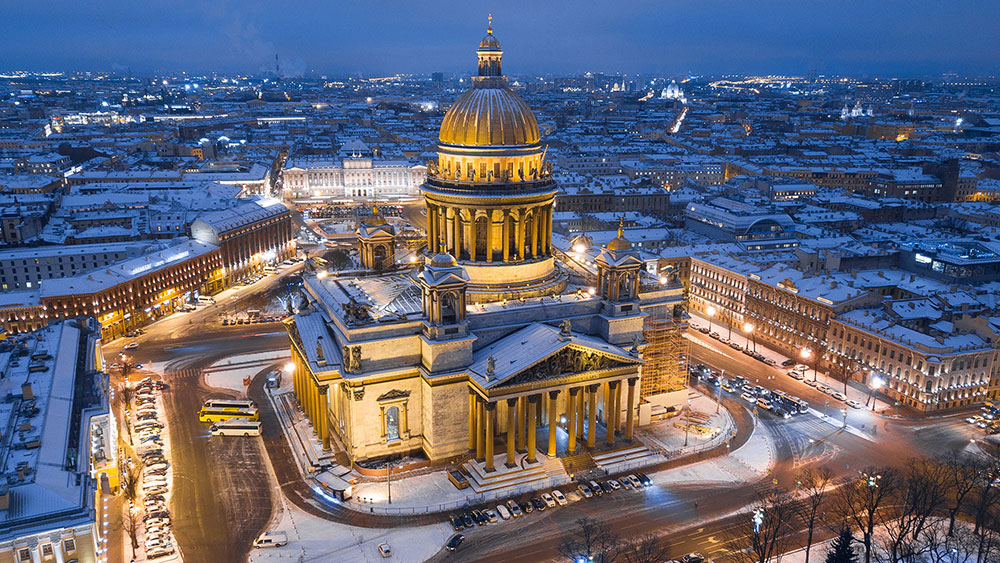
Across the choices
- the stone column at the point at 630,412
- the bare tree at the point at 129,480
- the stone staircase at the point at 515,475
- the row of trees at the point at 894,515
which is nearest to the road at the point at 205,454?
the bare tree at the point at 129,480

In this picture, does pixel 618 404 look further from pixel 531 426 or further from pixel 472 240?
pixel 472 240

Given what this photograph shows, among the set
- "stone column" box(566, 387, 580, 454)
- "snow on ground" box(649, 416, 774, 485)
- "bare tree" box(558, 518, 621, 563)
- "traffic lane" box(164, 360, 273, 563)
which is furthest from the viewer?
"stone column" box(566, 387, 580, 454)

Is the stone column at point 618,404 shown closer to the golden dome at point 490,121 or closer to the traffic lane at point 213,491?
the golden dome at point 490,121

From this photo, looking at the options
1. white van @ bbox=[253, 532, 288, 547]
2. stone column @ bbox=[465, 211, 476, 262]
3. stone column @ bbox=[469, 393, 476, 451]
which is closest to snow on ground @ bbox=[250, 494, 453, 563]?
white van @ bbox=[253, 532, 288, 547]

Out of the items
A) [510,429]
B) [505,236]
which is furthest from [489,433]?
[505,236]

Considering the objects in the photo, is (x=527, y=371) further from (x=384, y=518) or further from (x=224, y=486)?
(x=224, y=486)

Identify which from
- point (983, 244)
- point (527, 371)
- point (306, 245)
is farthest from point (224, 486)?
point (983, 244)

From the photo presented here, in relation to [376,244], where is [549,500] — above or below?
below

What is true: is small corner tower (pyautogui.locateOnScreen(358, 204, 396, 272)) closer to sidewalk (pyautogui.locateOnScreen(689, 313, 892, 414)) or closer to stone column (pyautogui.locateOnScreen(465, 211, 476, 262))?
stone column (pyautogui.locateOnScreen(465, 211, 476, 262))
